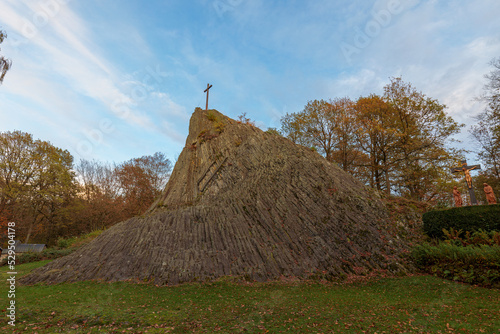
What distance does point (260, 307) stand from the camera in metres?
8.84

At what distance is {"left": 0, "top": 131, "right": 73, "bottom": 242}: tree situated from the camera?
30703mm

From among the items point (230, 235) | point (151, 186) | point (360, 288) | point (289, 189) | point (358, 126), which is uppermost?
point (358, 126)

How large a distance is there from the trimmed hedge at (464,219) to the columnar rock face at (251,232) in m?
2.12

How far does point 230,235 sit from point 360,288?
7.24 metres

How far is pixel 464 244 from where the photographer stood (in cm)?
1290

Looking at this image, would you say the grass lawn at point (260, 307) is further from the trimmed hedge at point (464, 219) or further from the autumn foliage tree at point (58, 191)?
the autumn foliage tree at point (58, 191)

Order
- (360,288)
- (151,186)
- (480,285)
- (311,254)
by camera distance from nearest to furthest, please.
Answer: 1. (480,285)
2. (360,288)
3. (311,254)
4. (151,186)

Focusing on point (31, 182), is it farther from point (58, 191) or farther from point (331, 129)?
point (331, 129)

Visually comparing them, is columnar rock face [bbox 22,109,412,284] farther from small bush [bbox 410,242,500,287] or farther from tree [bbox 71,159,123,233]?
tree [bbox 71,159,123,233]

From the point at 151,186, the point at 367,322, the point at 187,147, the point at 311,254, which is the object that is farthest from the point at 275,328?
the point at 151,186

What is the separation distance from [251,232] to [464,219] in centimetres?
1180

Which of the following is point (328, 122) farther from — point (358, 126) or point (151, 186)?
point (151, 186)

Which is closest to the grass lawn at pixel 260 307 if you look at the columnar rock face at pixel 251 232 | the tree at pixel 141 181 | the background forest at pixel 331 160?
the columnar rock face at pixel 251 232

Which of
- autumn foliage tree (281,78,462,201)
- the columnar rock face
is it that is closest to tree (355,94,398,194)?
autumn foliage tree (281,78,462,201)
